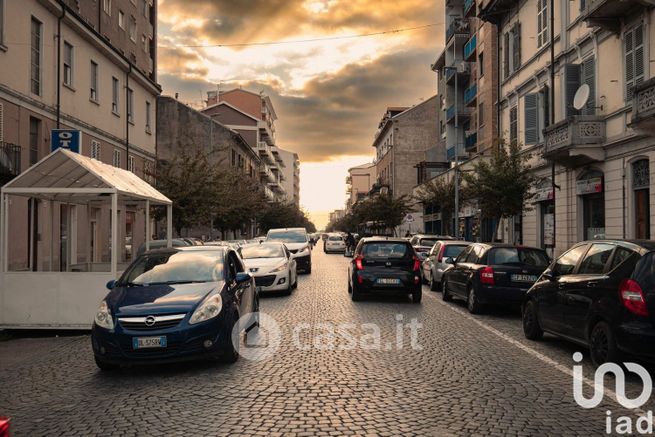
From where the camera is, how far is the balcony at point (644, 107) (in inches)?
592

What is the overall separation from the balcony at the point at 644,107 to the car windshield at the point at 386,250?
22.7 ft

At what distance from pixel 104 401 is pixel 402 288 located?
360 inches

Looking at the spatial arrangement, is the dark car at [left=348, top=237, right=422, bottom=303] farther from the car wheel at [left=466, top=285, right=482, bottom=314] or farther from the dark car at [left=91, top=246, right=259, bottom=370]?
the dark car at [left=91, top=246, right=259, bottom=370]

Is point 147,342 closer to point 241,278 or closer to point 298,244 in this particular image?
point 241,278

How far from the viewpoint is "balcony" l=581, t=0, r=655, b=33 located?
17.3 m

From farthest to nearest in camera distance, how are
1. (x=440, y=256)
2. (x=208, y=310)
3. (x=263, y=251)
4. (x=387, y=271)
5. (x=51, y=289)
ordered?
(x=440, y=256) → (x=263, y=251) → (x=387, y=271) → (x=51, y=289) → (x=208, y=310)

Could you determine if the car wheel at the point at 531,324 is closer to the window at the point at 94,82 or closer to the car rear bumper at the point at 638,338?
the car rear bumper at the point at 638,338

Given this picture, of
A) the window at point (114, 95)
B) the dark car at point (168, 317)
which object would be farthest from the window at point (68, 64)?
the dark car at point (168, 317)

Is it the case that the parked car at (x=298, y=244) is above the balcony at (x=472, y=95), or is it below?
below

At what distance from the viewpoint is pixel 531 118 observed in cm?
2564

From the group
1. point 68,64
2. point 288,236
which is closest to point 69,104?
point 68,64

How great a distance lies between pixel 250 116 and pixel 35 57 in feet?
213

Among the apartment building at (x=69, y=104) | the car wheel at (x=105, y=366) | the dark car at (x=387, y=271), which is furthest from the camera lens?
the apartment building at (x=69, y=104)

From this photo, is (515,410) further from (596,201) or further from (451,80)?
(451,80)
